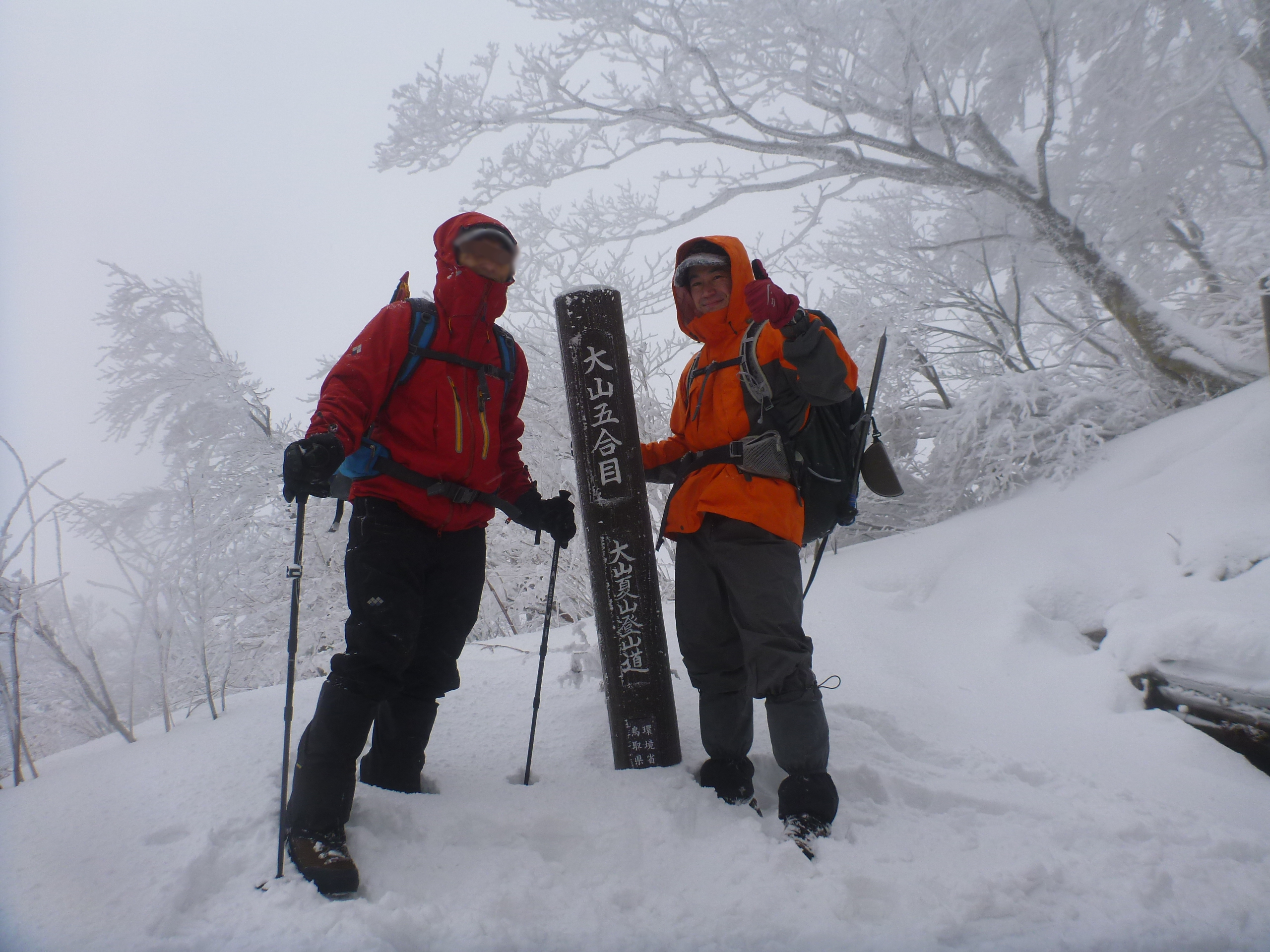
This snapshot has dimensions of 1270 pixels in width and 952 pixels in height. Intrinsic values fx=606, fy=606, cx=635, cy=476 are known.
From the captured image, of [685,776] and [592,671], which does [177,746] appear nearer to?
[592,671]

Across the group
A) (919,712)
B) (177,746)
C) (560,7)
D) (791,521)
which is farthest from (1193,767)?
(560,7)

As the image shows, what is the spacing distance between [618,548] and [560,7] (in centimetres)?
621

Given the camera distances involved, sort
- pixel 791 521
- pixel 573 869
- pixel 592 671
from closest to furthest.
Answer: pixel 573 869
pixel 791 521
pixel 592 671

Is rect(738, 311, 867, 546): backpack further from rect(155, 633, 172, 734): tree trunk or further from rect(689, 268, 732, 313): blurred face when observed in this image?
rect(155, 633, 172, 734): tree trunk

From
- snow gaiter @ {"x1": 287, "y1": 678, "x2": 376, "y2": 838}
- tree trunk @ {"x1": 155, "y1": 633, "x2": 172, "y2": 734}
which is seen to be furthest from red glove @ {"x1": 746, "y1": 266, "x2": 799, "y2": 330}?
tree trunk @ {"x1": 155, "y1": 633, "x2": 172, "y2": 734}

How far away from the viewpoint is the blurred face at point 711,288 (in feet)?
7.95


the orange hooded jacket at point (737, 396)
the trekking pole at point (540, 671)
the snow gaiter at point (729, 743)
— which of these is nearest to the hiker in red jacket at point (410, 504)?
the trekking pole at point (540, 671)

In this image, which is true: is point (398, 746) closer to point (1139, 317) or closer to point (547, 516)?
point (547, 516)

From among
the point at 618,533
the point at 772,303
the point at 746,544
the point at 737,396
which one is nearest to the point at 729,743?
the point at 746,544

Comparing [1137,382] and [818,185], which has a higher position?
[818,185]

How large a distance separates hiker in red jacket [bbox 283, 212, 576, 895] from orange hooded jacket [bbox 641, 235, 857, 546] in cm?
55

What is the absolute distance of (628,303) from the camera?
253 inches

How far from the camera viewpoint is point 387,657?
183cm

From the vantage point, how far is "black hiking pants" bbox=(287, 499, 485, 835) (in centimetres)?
171
